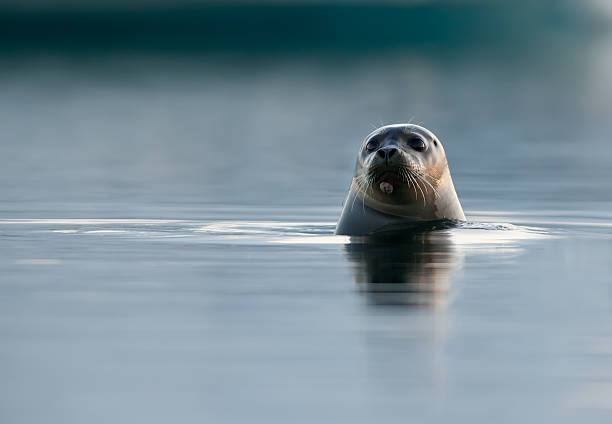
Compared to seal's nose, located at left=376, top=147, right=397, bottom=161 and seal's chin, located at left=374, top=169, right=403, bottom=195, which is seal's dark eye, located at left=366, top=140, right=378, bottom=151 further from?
seal's nose, located at left=376, top=147, right=397, bottom=161

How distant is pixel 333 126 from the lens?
181 ft

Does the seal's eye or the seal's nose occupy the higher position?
the seal's eye

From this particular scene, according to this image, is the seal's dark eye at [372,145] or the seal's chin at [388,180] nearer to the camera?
the seal's chin at [388,180]

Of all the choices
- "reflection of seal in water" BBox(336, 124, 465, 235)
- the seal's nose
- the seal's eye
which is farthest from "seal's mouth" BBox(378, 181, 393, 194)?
the seal's eye

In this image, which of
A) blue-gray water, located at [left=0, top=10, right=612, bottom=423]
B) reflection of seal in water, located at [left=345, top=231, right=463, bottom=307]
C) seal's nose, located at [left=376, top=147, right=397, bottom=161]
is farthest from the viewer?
seal's nose, located at [left=376, top=147, right=397, bottom=161]

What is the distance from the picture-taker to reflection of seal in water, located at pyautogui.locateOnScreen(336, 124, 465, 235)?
13.3 metres

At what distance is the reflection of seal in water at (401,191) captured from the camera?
13289 millimetres

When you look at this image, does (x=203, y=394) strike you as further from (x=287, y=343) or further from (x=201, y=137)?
(x=201, y=137)

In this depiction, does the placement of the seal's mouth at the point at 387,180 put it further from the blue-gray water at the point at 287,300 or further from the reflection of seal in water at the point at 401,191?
the blue-gray water at the point at 287,300

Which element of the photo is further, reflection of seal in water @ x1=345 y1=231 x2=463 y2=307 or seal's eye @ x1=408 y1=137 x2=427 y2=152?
seal's eye @ x1=408 y1=137 x2=427 y2=152

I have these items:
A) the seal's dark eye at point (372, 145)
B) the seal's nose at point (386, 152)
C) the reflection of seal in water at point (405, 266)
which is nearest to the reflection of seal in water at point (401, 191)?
the seal's dark eye at point (372, 145)

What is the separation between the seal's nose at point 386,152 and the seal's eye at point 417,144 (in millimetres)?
726

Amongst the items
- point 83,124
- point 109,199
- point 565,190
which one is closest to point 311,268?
point 109,199

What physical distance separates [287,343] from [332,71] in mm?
144905
